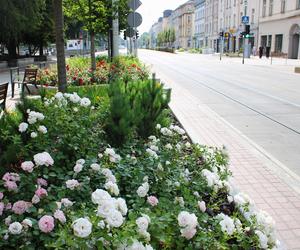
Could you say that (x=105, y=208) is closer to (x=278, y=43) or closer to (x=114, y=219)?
(x=114, y=219)

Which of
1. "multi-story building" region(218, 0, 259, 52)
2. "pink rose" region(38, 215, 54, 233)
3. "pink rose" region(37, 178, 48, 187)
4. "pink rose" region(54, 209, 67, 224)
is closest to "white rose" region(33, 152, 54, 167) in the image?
"pink rose" region(37, 178, 48, 187)

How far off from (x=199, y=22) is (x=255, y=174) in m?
111

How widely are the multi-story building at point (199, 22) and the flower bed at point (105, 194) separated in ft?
348

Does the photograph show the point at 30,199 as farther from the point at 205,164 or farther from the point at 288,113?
the point at 288,113

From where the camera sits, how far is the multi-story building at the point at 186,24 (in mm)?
126562

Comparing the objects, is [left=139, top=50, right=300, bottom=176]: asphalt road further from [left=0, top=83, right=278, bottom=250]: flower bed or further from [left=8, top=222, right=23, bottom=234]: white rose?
[left=8, top=222, right=23, bottom=234]: white rose

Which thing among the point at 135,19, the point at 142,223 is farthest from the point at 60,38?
the point at 135,19

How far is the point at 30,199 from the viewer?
9.23 feet

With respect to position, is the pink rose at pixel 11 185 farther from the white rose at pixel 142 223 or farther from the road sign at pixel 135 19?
the road sign at pixel 135 19

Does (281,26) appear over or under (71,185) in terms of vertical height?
over

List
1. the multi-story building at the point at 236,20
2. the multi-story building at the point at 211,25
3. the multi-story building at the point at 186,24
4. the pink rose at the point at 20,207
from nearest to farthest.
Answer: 1. the pink rose at the point at 20,207
2. the multi-story building at the point at 236,20
3. the multi-story building at the point at 211,25
4. the multi-story building at the point at 186,24

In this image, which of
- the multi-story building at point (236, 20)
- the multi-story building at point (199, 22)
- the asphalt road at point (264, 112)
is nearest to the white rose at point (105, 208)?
the asphalt road at point (264, 112)

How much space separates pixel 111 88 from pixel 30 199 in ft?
11.2

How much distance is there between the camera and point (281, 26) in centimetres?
5444
